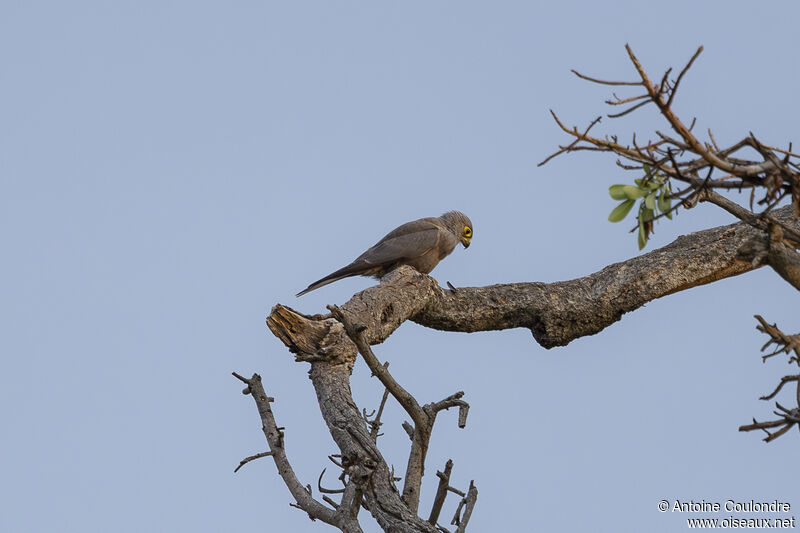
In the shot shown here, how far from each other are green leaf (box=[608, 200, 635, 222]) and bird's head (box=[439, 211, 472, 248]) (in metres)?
6.03

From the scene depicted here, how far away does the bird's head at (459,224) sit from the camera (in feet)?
29.1

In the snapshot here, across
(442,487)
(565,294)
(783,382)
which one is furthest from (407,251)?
(783,382)

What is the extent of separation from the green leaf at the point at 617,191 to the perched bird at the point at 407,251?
4.47 m

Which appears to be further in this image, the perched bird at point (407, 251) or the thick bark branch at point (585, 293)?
the perched bird at point (407, 251)

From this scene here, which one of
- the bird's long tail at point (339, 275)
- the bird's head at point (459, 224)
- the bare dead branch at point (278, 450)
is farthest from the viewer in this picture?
the bird's head at point (459, 224)

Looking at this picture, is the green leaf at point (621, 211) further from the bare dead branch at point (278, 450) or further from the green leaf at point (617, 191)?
A: the bare dead branch at point (278, 450)

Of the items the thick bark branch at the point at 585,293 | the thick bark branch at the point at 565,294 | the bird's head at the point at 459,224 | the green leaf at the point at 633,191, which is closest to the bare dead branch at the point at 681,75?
the green leaf at the point at 633,191

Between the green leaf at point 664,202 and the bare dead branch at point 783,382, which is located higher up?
the green leaf at point 664,202

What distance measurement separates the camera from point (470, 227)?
9.13m

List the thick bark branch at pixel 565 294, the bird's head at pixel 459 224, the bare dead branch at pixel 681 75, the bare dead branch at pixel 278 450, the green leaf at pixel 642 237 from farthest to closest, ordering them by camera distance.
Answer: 1. the bird's head at pixel 459 224
2. the thick bark branch at pixel 565 294
3. the bare dead branch at pixel 278 450
4. the green leaf at pixel 642 237
5. the bare dead branch at pixel 681 75

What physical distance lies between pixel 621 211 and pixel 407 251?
192 inches

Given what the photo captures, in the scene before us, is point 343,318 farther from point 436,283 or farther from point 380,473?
point 436,283

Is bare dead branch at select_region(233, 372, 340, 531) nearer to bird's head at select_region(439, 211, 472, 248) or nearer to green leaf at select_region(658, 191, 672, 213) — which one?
green leaf at select_region(658, 191, 672, 213)

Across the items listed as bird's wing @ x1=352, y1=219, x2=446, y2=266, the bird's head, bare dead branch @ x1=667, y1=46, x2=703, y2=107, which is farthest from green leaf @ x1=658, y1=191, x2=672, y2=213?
the bird's head
